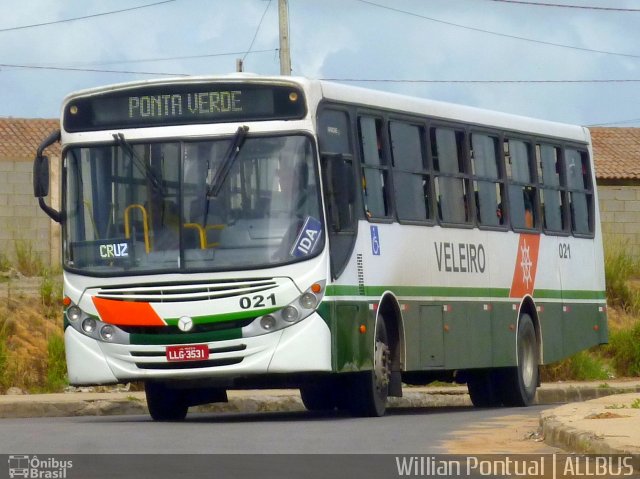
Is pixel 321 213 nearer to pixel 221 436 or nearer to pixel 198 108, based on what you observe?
pixel 198 108

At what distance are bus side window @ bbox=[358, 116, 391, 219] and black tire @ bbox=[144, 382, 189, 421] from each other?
8.64ft

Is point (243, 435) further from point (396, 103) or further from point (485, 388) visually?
point (485, 388)

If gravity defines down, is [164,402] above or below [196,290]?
below

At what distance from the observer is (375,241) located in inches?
635

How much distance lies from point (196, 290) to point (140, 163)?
1311 mm

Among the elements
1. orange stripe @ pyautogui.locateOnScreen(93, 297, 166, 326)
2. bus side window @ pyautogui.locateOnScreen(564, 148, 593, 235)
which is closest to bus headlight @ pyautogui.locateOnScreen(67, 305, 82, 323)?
orange stripe @ pyautogui.locateOnScreen(93, 297, 166, 326)

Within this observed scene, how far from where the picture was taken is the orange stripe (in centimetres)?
1502

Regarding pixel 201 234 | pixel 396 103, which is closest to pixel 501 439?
pixel 201 234

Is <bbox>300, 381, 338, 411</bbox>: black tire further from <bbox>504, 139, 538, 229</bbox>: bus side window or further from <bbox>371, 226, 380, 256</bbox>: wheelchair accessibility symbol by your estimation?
<bbox>504, 139, 538, 229</bbox>: bus side window

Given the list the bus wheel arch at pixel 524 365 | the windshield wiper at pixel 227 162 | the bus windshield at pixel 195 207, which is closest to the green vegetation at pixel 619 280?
the bus wheel arch at pixel 524 365

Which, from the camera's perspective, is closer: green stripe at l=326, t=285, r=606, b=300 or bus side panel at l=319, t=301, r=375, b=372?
bus side panel at l=319, t=301, r=375, b=372

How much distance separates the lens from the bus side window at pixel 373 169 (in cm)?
1617

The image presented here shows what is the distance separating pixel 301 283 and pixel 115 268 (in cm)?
170

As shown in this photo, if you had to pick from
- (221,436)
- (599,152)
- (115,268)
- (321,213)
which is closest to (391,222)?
(321,213)
